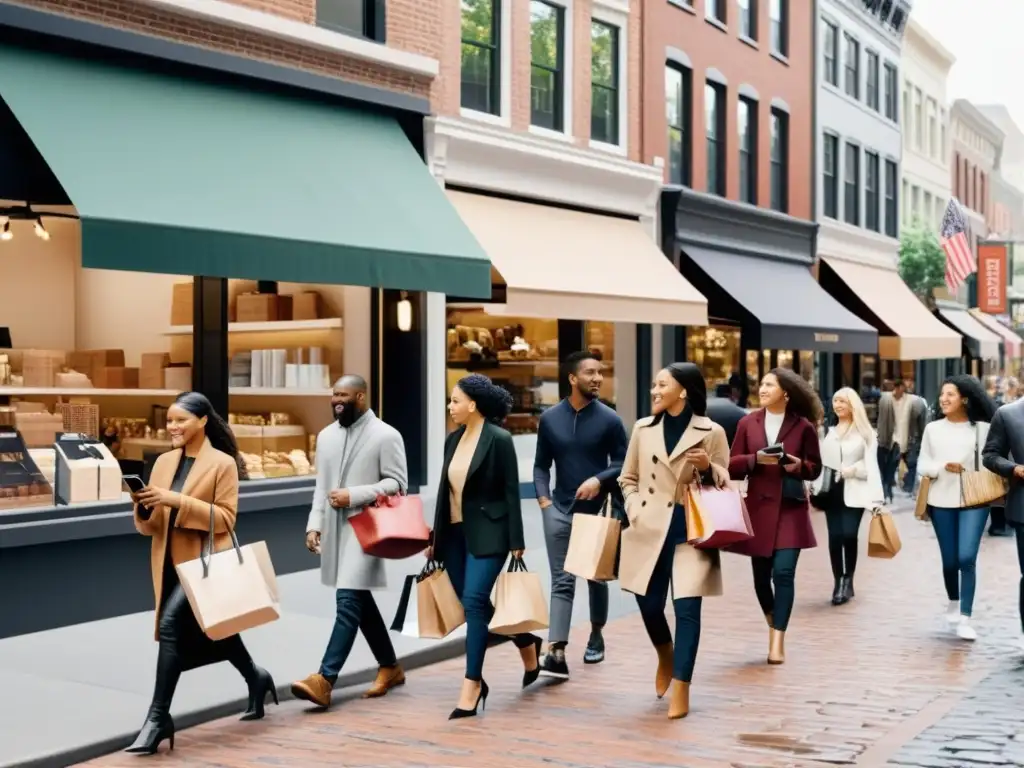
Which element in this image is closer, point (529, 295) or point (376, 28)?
point (376, 28)

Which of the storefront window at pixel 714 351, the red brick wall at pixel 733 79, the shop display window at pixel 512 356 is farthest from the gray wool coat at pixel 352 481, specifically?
the storefront window at pixel 714 351

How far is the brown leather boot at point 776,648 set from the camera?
9961 millimetres

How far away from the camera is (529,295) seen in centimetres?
1728

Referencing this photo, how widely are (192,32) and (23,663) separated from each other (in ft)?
21.0

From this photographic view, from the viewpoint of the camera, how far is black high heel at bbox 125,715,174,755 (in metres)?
7.43

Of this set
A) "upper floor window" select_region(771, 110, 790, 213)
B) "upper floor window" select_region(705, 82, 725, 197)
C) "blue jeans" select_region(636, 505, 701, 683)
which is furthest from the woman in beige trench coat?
"upper floor window" select_region(771, 110, 790, 213)

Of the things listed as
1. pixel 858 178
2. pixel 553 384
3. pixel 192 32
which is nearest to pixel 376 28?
pixel 192 32

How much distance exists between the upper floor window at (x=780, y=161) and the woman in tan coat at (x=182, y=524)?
72.8 ft

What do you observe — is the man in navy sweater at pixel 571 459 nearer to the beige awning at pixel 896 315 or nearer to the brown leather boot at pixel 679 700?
the brown leather boot at pixel 679 700

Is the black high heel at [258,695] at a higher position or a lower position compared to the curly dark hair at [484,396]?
lower

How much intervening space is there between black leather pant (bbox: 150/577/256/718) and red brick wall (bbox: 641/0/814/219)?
1569 centimetres

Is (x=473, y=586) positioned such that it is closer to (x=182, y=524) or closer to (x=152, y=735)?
(x=182, y=524)

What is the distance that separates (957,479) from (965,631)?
111cm

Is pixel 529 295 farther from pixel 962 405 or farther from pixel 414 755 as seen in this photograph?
pixel 414 755
